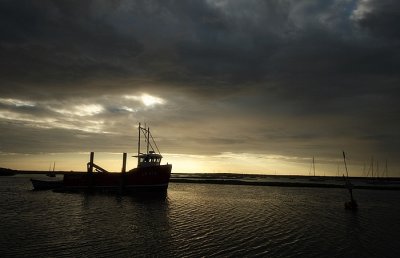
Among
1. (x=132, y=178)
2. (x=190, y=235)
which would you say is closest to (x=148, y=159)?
(x=132, y=178)

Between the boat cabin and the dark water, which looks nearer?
the dark water

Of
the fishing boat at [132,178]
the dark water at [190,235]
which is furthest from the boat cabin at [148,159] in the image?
the dark water at [190,235]

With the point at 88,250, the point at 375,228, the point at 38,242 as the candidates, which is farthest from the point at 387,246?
the point at 38,242

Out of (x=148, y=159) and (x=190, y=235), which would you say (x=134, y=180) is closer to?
(x=148, y=159)

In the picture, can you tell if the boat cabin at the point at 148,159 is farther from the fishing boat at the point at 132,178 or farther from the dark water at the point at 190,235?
the dark water at the point at 190,235

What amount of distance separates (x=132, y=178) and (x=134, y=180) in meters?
0.49

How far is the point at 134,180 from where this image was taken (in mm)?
56969

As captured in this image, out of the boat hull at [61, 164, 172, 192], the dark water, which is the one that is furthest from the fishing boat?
the dark water

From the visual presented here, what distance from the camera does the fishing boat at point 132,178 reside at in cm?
5700

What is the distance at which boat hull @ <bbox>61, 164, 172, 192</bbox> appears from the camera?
187ft

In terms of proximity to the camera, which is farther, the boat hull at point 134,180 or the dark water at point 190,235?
the boat hull at point 134,180

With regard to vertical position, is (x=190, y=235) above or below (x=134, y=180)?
below

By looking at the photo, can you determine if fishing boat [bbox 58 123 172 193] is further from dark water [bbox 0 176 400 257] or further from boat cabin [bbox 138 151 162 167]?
dark water [bbox 0 176 400 257]

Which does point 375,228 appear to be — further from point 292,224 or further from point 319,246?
point 319,246
